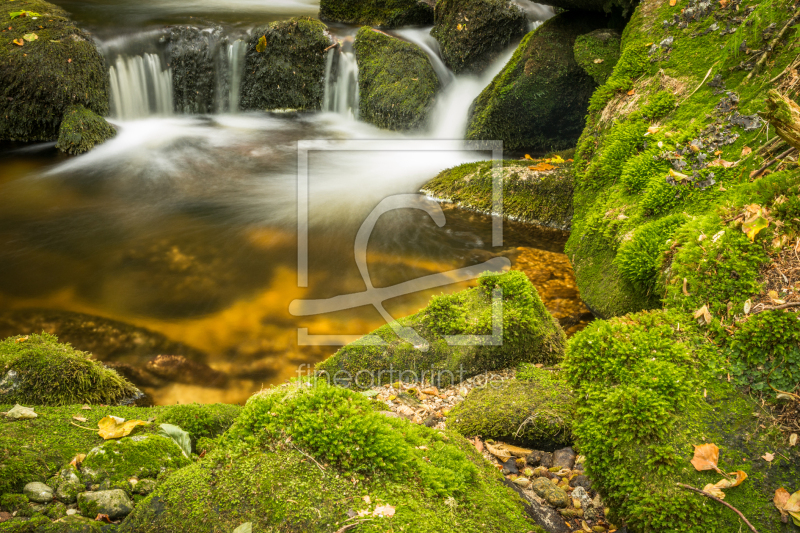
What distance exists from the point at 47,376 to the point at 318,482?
2.89 m

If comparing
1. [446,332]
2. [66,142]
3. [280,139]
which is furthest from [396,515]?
[66,142]

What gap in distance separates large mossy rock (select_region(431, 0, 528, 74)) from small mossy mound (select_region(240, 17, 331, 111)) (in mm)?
3605

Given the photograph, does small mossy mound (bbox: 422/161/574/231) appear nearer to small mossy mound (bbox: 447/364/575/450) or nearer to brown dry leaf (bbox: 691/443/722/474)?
small mossy mound (bbox: 447/364/575/450)

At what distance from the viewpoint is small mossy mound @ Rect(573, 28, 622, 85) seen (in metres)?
7.35

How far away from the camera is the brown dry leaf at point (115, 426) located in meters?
2.49

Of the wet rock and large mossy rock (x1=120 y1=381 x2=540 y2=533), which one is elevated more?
large mossy rock (x1=120 y1=381 x2=540 y2=533)

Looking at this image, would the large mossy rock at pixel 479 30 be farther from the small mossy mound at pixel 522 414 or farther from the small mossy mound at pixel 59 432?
the small mossy mound at pixel 59 432

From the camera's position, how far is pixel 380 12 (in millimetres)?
14523

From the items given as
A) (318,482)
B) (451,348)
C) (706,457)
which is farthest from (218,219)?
(706,457)

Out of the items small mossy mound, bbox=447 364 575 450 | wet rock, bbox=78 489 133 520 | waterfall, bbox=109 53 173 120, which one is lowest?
small mossy mound, bbox=447 364 575 450

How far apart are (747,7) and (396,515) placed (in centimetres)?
594

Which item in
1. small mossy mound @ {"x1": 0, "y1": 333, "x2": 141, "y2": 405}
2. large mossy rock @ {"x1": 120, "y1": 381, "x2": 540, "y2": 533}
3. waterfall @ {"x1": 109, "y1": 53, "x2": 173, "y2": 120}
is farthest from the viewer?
waterfall @ {"x1": 109, "y1": 53, "x2": 173, "y2": 120}

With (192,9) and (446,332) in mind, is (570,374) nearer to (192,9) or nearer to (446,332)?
(446,332)

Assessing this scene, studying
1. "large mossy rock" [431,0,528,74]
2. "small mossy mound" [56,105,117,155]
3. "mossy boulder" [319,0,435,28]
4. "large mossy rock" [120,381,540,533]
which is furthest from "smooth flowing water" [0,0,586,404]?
"large mossy rock" [120,381,540,533]
